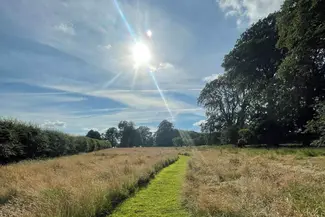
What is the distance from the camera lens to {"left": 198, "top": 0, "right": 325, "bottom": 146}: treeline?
14227 mm

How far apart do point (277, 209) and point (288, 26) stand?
13.9 m

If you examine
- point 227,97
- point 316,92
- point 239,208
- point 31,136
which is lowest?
point 239,208

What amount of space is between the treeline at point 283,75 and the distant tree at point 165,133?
59272mm

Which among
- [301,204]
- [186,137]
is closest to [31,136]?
[301,204]

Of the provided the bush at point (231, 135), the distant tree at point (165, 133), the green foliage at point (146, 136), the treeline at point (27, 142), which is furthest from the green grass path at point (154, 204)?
the green foliage at point (146, 136)

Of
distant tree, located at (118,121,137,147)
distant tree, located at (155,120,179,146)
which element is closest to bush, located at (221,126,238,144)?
distant tree, located at (155,120,179,146)

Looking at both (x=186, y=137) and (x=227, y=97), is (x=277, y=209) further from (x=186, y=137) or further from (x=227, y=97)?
(x=186, y=137)

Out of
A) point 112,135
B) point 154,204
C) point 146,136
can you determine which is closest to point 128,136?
point 112,135

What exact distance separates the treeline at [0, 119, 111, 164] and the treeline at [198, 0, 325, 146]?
66.3 feet

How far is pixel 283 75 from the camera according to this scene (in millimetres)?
15789

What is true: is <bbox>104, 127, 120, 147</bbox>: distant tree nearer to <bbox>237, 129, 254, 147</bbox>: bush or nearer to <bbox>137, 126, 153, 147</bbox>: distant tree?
<bbox>137, 126, 153, 147</bbox>: distant tree

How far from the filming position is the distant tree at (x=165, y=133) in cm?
11013

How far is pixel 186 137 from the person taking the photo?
88.7m

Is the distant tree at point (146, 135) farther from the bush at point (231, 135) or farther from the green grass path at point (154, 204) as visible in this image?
the green grass path at point (154, 204)
